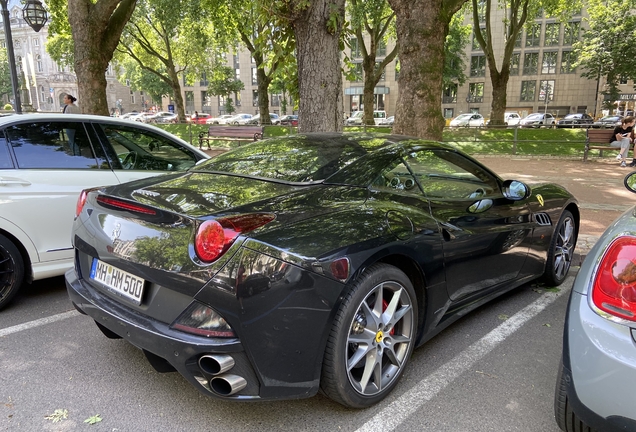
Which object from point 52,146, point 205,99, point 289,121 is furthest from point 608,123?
point 205,99

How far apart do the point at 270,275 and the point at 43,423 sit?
1.51m

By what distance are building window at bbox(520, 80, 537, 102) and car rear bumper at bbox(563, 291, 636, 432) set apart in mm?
60180

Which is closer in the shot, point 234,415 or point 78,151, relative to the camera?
point 234,415

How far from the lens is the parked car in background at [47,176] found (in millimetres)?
3814

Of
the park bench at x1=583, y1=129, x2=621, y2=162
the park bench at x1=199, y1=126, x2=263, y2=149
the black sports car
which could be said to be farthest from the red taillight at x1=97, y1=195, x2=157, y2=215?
the park bench at x1=199, y1=126, x2=263, y2=149

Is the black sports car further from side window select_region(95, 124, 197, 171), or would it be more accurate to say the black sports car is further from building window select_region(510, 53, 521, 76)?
building window select_region(510, 53, 521, 76)

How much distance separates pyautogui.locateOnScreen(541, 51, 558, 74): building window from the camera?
54.1 meters

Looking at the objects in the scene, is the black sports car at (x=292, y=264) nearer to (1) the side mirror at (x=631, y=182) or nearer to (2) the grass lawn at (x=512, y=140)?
(1) the side mirror at (x=631, y=182)

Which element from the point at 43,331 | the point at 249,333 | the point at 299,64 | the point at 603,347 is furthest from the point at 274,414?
the point at 299,64

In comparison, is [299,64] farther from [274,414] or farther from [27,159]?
[274,414]

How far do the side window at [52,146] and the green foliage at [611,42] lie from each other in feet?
135

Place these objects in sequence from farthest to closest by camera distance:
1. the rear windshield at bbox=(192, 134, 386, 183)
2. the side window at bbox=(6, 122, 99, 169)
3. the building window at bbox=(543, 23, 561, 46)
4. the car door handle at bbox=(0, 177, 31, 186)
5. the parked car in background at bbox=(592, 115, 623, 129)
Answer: the building window at bbox=(543, 23, 561, 46)
the parked car in background at bbox=(592, 115, 623, 129)
the side window at bbox=(6, 122, 99, 169)
the car door handle at bbox=(0, 177, 31, 186)
the rear windshield at bbox=(192, 134, 386, 183)

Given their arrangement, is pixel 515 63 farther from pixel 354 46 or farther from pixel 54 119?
pixel 54 119

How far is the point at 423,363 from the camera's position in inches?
125
